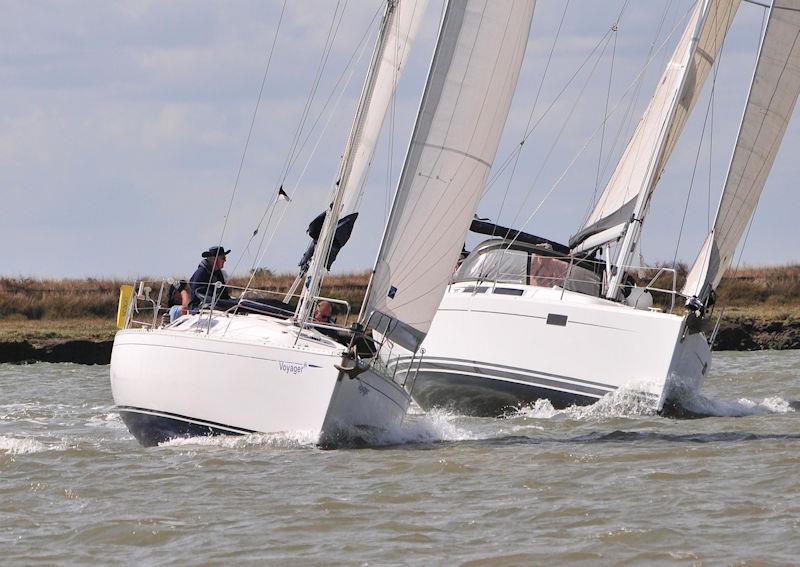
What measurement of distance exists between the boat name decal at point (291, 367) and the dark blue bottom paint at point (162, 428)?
2.92 ft

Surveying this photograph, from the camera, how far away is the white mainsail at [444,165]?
15.7 meters

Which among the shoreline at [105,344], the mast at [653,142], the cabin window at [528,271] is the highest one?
the mast at [653,142]

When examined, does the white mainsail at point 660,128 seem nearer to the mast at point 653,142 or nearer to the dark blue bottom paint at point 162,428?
the mast at point 653,142

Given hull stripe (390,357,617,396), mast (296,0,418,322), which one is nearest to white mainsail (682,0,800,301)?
hull stripe (390,357,617,396)

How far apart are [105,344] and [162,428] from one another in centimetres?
2154

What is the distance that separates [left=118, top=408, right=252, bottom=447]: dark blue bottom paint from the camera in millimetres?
15344

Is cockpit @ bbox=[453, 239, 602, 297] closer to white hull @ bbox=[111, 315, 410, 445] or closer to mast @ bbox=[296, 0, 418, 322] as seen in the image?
mast @ bbox=[296, 0, 418, 322]

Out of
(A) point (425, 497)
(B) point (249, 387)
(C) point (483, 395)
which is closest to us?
(A) point (425, 497)

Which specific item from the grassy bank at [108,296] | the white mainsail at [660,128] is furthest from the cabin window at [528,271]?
the grassy bank at [108,296]

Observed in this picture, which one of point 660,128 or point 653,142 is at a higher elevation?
point 660,128

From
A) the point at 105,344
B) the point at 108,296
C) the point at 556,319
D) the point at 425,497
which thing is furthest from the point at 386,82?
the point at 108,296

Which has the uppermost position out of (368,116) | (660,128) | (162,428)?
(660,128)

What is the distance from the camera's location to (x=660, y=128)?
75.7 feet

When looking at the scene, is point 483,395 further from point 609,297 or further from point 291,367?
point 291,367
